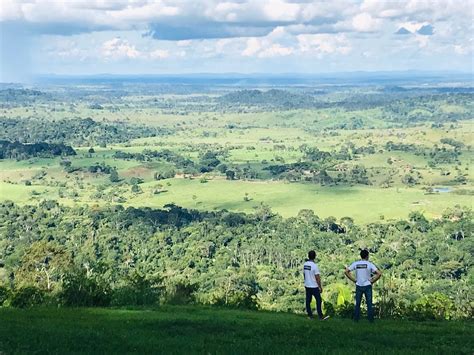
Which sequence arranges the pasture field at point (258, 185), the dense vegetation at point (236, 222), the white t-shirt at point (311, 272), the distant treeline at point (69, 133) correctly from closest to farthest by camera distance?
the white t-shirt at point (311, 272) → the dense vegetation at point (236, 222) → the pasture field at point (258, 185) → the distant treeline at point (69, 133)

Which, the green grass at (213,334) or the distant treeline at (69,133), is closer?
the green grass at (213,334)

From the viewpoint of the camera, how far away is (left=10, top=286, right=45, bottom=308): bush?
2189 cm

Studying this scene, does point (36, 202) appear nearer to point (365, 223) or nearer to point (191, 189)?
point (191, 189)

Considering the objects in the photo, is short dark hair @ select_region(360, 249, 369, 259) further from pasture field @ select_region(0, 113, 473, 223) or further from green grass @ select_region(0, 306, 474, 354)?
pasture field @ select_region(0, 113, 473, 223)

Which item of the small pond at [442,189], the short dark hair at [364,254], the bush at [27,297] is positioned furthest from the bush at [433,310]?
the small pond at [442,189]

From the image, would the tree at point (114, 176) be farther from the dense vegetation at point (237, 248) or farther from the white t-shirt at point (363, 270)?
the white t-shirt at point (363, 270)

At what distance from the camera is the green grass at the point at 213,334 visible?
1365cm

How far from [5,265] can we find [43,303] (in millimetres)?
36433

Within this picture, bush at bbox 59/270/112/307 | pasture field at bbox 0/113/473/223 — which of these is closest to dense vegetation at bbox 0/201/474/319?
pasture field at bbox 0/113/473/223

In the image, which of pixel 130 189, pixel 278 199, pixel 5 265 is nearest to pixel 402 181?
pixel 278 199

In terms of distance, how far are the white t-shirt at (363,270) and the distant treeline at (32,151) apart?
13177 centimetres

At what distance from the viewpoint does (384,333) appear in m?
15.5

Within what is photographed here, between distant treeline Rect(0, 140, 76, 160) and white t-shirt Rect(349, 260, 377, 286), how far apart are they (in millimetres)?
131775

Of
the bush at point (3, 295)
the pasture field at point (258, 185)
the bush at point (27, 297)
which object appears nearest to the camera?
the bush at point (27, 297)
